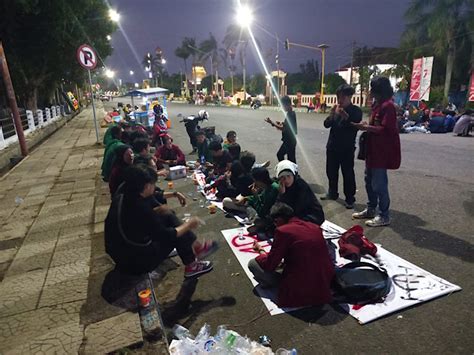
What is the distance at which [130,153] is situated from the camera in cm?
527

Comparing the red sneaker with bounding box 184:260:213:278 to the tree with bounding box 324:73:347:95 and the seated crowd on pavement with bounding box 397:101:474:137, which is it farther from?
the tree with bounding box 324:73:347:95

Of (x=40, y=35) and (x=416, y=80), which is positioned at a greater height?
(x=40, y=35)

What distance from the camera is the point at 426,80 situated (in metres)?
23.5

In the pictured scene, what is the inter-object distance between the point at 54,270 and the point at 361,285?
3.29 m

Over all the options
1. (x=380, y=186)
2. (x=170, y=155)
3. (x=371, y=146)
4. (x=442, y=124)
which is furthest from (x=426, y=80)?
(x=380, y=186)

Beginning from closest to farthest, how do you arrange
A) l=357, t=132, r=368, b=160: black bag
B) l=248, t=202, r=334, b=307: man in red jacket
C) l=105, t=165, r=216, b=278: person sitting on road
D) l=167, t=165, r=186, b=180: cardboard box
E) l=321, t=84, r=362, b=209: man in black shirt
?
l=248, t=202, r=334, b=307: man in red jacket < l=105, t=165, r=216, b=278: person sitting on road < l=357, t=132, r=368, b=160: black bag < l=321, t=84, r=362, b=209: man in black shirt < l=167, t=165, r=186, b=180: cardboard box

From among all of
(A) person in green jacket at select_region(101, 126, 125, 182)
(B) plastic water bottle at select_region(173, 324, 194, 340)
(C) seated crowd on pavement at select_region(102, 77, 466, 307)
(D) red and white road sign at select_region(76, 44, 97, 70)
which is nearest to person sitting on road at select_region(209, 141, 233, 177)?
(C) seated crowd on pavement at select_region(102, 77, 466, 307)

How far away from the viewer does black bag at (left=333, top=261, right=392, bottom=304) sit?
3059mm

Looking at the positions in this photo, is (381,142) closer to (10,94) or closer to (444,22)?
(10,94)

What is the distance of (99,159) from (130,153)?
575cm

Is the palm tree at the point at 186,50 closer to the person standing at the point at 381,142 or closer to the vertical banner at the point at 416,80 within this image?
the vertical banner at the point at 416,80

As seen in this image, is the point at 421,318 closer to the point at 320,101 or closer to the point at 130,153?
the point at 130,153

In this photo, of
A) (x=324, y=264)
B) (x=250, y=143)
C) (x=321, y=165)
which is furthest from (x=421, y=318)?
(x=250, y=143)

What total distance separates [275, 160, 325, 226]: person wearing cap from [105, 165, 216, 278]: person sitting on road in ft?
3.89
